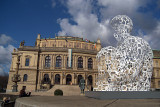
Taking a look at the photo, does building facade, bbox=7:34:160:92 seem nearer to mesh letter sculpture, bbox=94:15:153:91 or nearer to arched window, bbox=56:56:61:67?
arched window, bbox=56:56:61:67

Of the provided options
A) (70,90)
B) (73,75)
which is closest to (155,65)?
(73,75)

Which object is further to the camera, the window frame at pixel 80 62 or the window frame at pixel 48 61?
the window frame at pixel 80 62

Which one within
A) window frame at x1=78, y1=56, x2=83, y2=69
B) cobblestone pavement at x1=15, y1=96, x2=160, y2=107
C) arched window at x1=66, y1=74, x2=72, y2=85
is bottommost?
cobblestone pavement at x1=15, y1=96, x2=160, y2=107

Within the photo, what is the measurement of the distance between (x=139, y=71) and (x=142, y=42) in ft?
10.4

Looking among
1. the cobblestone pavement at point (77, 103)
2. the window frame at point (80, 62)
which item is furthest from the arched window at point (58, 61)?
the cobblestone pavement at point (77, 103)

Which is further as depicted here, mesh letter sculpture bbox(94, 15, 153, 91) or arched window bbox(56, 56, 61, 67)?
arched window bbox(56, 56, 61, 67)

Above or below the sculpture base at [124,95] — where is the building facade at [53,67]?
above

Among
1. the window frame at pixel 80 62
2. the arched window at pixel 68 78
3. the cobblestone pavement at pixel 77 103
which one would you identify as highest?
the window frame at pixel 80 62

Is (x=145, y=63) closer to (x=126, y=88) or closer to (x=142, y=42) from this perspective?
(x=142, y=42)

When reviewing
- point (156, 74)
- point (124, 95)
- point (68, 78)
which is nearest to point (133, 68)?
point (124, 95)

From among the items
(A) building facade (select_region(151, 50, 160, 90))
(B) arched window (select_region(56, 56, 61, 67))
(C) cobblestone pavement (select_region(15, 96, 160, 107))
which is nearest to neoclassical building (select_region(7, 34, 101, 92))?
(B) arched window (select_region(56, 56, 61, 67))

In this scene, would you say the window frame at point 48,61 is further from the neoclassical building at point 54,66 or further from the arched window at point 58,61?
the arched window at point 58,61

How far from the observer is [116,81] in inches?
616

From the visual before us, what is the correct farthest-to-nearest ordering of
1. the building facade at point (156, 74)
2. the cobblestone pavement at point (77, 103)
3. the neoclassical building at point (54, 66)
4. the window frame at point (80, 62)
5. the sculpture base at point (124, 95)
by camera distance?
the building facade at point (156, 74) < the window frame at point (80, 62) < the neoclassical building at point (54, 66) < the sculpture base at point (124, 95) < the cobblestone pavement at point (77, 103)
